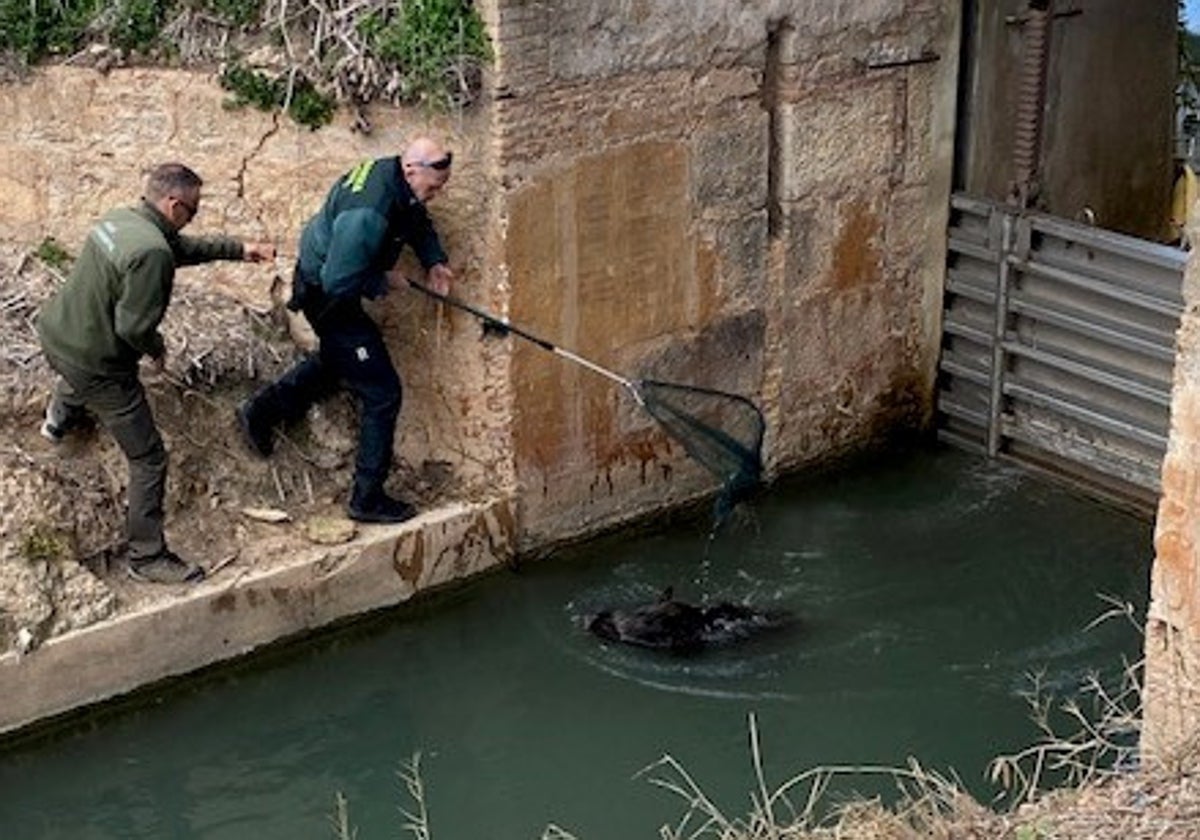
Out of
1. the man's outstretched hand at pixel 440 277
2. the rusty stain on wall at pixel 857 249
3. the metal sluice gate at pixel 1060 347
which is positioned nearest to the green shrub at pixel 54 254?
the man's outstretched hand at pixel 440 277

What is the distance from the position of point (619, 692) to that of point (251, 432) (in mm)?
1960

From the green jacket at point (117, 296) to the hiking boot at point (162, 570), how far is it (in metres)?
0.78

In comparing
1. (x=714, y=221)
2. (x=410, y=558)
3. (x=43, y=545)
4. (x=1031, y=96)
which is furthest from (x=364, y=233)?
(x=1031, y=96)

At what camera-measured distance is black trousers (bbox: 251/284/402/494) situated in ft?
29.7

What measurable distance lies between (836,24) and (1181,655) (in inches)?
171

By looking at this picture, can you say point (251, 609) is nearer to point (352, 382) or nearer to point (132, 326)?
point (352, 382)

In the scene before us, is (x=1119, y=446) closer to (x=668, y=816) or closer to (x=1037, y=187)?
(x=1037, y=187)

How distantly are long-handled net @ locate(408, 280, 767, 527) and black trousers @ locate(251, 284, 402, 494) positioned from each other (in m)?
0.89

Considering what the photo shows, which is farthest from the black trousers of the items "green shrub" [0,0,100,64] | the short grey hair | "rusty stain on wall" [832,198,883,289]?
"rusty stain on wall" [832,198,883,289]

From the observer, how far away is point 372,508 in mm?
9266

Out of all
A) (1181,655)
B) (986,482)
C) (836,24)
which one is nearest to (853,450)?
(986,482)

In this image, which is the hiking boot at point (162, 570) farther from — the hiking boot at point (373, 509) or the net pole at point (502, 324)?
the net pole at point (502, 324)

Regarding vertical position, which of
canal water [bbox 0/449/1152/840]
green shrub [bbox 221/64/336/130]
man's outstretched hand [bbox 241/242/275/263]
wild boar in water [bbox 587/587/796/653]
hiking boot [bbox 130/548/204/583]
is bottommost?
canal water [bbox 0/449/1152/840]

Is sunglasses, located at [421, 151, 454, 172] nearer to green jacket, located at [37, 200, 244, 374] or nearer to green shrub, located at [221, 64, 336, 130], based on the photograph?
green shrub, located at [221, 64, 336, 130]
